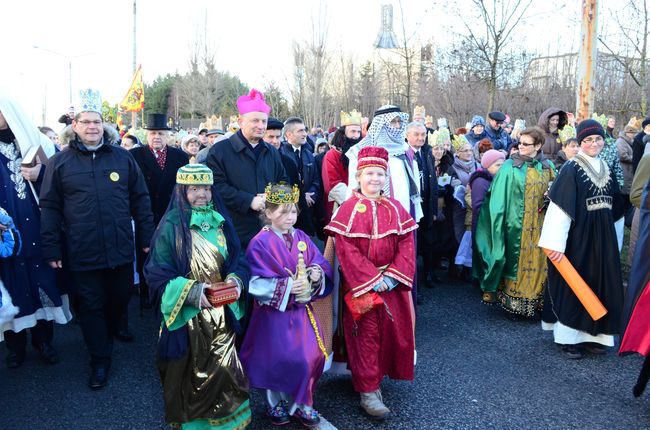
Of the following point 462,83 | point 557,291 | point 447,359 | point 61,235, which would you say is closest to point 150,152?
point 61,235

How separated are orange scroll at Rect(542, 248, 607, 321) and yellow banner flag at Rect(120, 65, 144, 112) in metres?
14.5

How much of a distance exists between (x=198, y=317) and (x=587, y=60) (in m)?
6.95

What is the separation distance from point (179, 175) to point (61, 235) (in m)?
1.88

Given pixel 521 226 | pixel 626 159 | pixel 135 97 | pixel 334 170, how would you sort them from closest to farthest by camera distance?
pixel 521 226 → pixel 334 170 → pixel 626 159 → pixel 135 97

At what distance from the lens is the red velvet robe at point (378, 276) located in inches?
144

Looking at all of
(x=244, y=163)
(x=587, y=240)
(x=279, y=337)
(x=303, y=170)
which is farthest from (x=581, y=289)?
(x=303, y=170)

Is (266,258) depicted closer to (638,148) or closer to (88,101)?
(88,101)

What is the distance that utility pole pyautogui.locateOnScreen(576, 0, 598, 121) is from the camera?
7.34 meters

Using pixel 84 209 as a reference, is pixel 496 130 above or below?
above

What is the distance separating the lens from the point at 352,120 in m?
7.15

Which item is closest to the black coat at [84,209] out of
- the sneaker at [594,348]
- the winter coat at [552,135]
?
the sneaker at [594,348]

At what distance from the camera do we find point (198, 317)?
3.31 m

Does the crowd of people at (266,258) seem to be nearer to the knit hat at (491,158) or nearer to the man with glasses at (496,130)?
the knit hat at (491,158)

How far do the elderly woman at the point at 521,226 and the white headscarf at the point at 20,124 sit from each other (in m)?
4.70
